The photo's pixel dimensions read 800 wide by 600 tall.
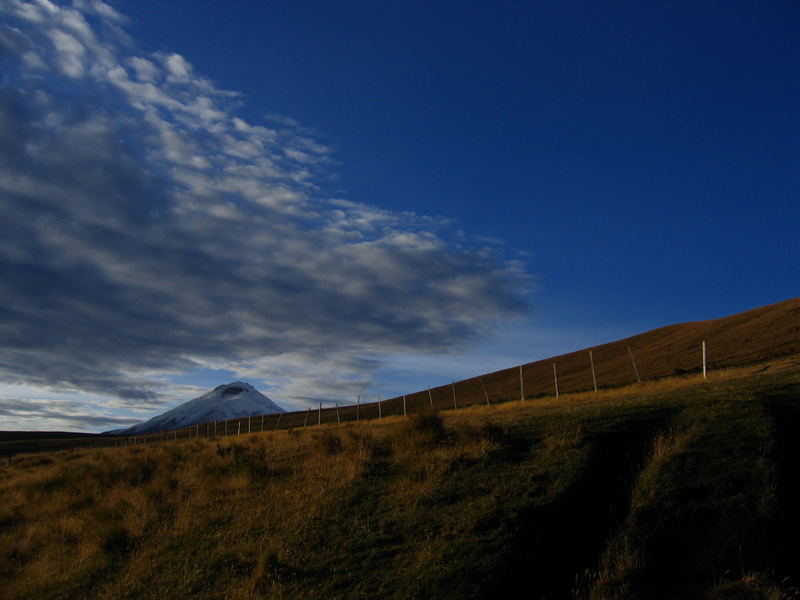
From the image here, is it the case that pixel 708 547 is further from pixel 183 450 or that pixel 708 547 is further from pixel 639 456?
pixel 183 450

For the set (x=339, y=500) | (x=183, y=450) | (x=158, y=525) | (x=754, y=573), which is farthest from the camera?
(x=183, y=450)

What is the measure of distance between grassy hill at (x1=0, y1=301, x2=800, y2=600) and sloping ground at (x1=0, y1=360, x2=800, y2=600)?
0.13ft

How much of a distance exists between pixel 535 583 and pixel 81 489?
16236mm

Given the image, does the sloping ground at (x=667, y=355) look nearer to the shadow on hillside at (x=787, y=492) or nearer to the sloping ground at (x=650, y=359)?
the sloping ground at (x=650, y=359)

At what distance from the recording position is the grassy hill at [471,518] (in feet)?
25.9

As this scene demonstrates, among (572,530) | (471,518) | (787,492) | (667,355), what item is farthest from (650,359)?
(471,518)

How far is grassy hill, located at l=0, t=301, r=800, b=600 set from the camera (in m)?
7.90

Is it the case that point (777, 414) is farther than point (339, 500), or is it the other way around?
point (777, 414)

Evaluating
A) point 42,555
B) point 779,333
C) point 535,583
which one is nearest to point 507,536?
point 535,583

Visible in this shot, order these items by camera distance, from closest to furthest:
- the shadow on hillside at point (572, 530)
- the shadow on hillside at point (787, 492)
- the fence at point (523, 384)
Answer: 1. the shadow on hillside at point (787, 492)
2. the shadow on hillside at point (572, 530)
3. the fence at point (523, 384)

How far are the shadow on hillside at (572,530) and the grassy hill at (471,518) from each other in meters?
0.03

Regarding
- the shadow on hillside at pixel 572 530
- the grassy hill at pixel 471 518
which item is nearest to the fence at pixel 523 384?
the grassy hill at pixel 471 518

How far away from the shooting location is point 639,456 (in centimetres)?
1141

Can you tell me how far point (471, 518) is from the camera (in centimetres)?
938
